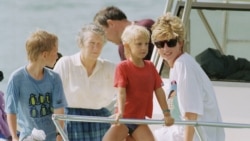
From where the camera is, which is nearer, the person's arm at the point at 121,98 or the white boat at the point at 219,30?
the person's arm at the point at 121,98

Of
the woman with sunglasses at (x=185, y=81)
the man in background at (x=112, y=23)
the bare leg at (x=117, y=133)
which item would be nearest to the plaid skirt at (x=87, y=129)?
the bare leg at (x=117, y=133)

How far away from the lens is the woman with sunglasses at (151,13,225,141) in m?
6.32

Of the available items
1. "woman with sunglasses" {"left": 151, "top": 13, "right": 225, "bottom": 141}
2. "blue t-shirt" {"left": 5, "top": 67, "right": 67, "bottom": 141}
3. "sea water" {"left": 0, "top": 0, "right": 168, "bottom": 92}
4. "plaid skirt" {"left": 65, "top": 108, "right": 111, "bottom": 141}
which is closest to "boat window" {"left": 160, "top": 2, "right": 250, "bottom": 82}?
"plaid skirt" {"left": 65, "top": 108, "right": 111, "bottom": 141}

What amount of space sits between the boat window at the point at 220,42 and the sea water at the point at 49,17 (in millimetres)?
12354

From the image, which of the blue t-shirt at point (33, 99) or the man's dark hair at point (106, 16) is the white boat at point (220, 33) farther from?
the blue t-shirt at point (33, 99)

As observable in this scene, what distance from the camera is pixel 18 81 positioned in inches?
251

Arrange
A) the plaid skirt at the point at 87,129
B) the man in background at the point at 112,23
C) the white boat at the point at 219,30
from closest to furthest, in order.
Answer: the plaid skirt at the point at 87,129
the man in background at the point at 112,23
the white boat at the point at 219,30

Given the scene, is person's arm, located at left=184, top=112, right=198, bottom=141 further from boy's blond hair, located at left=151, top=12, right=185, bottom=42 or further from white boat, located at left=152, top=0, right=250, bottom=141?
white boat, located at left=152, top=0, right=250, bottom=141

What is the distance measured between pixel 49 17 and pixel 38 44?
64.6ft

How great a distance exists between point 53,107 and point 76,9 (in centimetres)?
2031

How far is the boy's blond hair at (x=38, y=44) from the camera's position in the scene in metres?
6.37

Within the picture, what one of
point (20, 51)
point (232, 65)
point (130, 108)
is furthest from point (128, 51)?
point (20, 51)

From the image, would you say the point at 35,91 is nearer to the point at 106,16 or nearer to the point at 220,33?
the point at 106,16

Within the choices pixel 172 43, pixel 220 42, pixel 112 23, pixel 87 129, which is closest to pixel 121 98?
pixel 172 43
